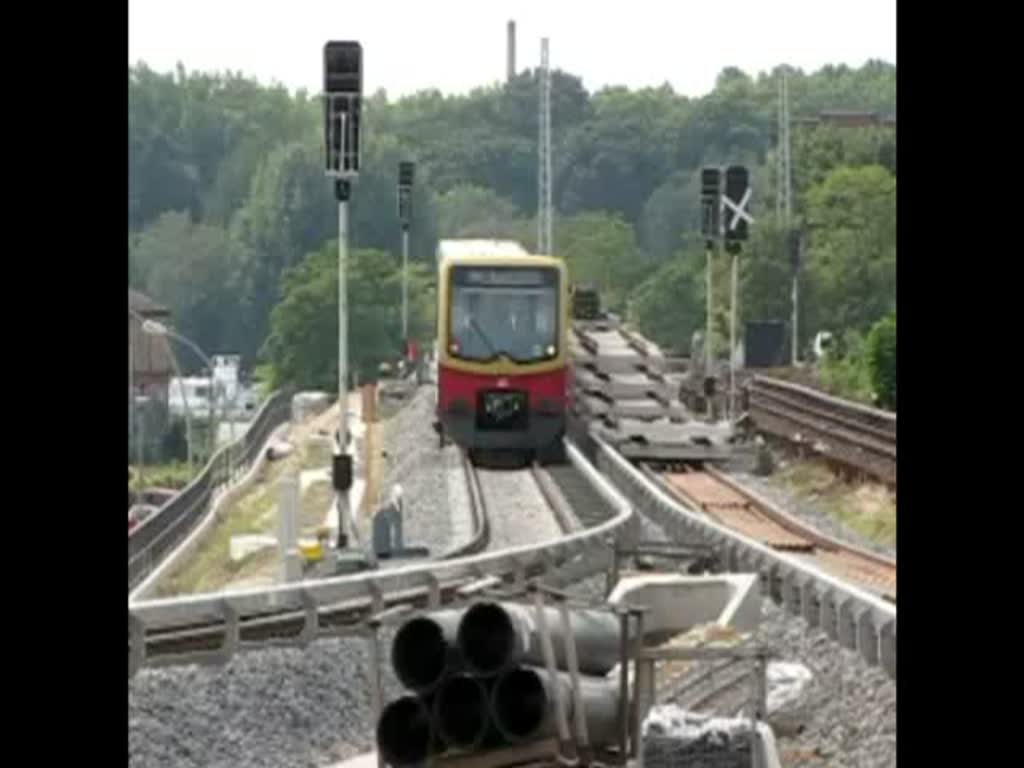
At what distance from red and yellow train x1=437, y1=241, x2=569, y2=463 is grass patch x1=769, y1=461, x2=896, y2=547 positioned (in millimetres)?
3201

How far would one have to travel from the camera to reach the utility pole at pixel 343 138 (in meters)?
19.3

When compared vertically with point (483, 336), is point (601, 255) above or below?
above

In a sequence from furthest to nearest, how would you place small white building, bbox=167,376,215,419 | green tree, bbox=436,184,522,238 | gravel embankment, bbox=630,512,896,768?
green tree, bbox=436,184,522,238
small white building, bbox=167,376,215,419
gravel embankment, bbox=630,512,896,768

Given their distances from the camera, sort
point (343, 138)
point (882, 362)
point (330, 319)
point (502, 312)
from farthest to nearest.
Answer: point (330, 319) < point (882, 362) < point (502, 312) < point (343, 138)

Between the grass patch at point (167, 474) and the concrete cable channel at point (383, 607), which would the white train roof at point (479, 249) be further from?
the grass patch at point (167, 474)

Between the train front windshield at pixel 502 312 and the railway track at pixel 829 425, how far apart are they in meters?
3.97

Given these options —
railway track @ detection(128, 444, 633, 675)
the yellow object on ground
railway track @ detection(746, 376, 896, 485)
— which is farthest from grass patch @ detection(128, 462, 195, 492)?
railway track @ detection(128, 444, 633, 675)

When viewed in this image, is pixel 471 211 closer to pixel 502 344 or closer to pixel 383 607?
pixel 502 344

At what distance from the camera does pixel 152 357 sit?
7781 centimetres

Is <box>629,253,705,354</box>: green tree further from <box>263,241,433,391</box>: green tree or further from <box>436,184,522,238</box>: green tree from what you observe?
<box>436,184,522,238</box>: green tree

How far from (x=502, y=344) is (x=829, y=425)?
6.54 m

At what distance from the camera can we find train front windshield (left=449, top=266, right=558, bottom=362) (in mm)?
29859

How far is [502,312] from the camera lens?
30.0 meters

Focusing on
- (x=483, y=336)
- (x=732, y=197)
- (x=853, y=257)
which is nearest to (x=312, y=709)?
(x=483, y=336)
